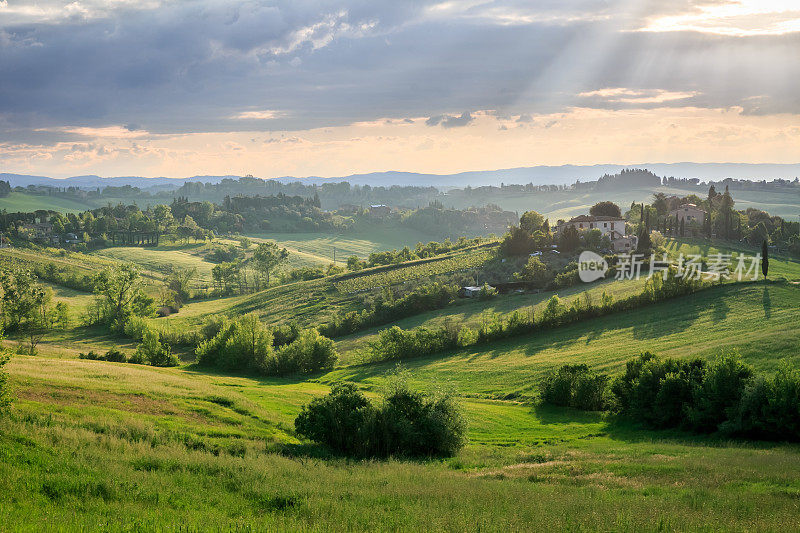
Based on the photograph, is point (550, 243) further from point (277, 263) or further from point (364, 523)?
point (364, 523)

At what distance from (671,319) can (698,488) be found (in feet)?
171

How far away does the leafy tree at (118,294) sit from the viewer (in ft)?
354

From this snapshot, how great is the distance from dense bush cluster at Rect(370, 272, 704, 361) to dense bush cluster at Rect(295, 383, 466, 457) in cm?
4207

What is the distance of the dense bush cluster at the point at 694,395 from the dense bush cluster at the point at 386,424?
1722 cm

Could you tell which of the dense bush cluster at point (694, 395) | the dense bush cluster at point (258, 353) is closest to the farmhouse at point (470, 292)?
the dense bush cluster at point (258, 353)

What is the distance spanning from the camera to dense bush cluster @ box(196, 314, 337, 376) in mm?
64688

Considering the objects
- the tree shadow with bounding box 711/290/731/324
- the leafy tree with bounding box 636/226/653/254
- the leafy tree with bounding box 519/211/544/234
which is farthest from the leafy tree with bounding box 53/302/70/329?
the leafy tree with bounding box 636/226/653/254

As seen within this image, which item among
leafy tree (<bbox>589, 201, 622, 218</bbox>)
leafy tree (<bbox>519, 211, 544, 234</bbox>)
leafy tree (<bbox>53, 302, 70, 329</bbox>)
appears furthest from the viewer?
leafy tree (<bbox>589, 201, 622, 218</bbox>)

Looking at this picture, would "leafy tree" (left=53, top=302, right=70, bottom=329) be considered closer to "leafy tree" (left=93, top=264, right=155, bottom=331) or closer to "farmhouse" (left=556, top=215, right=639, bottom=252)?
"leafy tree" (left=93, top=264, right=155, bottom=331)

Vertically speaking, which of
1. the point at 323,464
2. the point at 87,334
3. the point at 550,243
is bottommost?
the point at 87,334

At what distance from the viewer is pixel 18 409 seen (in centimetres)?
2433

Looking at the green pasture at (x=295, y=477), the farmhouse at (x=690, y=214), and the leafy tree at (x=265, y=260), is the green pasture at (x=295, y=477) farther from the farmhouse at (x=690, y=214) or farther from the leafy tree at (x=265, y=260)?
the leafy tree at (x=265, y=260)

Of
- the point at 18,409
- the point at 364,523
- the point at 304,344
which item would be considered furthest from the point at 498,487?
the point at 304,344

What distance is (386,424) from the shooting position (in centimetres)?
2941
